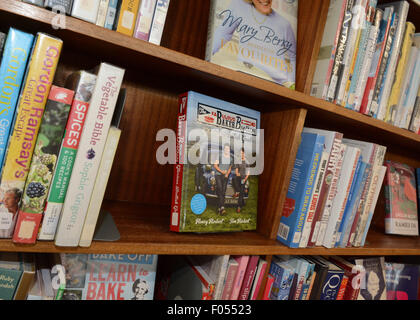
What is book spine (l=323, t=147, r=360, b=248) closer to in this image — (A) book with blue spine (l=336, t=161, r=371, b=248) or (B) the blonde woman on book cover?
(A) book with blue spine (l=336, t=161, r=371, b=248)

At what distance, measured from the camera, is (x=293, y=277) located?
0.90m

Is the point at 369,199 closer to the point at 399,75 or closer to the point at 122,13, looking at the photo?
the point at 399,75

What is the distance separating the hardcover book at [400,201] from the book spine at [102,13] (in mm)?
1261

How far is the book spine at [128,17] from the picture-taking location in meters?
0.61

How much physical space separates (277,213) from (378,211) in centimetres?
77

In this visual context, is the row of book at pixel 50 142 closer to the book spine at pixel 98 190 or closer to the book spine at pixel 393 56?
the book spine at pixel 98 190

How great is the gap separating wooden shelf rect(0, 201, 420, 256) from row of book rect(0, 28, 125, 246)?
3 centimetres

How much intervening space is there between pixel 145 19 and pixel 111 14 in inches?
2.8

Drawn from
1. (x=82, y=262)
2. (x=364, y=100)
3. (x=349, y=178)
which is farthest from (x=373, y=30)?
(x=82, y=262)

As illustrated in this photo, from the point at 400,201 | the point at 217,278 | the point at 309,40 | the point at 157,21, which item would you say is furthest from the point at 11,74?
the point at 400,201

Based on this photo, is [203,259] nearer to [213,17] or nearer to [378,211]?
[213,17]

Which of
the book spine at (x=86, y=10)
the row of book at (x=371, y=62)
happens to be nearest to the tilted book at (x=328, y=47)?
the row of book at (x=371, y=62)

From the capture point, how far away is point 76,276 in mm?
710

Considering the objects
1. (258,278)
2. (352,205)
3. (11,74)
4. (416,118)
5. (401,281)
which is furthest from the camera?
(401,281)
